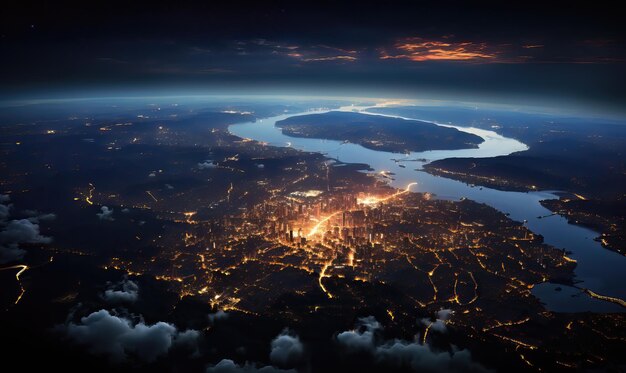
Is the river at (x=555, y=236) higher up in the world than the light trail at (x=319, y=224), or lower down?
lower down

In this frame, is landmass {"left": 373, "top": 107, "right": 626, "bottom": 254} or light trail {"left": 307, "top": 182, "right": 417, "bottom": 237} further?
landmass {"left": 373, "top": 107, "right": 626, "bottom": 254}

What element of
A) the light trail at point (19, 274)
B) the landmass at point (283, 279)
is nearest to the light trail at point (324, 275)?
the landmass at point (283, 279)

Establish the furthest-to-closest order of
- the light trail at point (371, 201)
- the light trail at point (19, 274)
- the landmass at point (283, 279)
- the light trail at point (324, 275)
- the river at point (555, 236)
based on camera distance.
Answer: the light trail at point (371, 201), the river at point (555, 236), the light trail at point (324, 275), the light trail at point (19, 274), the landmass at point (283, 279)

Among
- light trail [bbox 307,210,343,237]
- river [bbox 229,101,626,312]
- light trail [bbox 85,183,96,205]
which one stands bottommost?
river [bbox 229,101,626,312]

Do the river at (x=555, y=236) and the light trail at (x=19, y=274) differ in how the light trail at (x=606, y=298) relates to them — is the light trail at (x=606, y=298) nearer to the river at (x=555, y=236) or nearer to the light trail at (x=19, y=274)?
the river at (x=555, y=236)

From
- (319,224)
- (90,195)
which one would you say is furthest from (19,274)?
(319,224)

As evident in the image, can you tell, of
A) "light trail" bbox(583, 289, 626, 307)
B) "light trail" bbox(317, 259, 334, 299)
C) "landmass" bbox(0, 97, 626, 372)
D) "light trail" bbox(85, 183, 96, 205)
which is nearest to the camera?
"landmass" bbox(0, 97, 626, 372)

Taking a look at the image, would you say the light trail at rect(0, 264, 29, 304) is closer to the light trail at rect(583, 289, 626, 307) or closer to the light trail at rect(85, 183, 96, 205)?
the light trail at rect(85, 183, 96, 205)

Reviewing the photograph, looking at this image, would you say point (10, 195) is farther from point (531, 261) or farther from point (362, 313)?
point (531, 261)

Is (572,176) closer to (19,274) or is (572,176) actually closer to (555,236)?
(555,236)

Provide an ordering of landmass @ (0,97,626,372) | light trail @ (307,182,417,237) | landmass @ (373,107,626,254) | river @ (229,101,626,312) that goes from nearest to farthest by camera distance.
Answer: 1. landmass @ (0,97,626,372)
2. river @ (229,101,626,312)
3. light trail @ (307,182,417,237)
4. landmass @ (373,107,626,254)

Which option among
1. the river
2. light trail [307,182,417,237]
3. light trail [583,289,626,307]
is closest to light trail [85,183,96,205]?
light trail [307,182,417,237]

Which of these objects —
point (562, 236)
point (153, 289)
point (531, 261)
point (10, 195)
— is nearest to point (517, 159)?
point (562, 236)

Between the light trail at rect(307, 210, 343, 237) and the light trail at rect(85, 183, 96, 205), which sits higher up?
the light trail at rect(85, 183, 96, 205)
